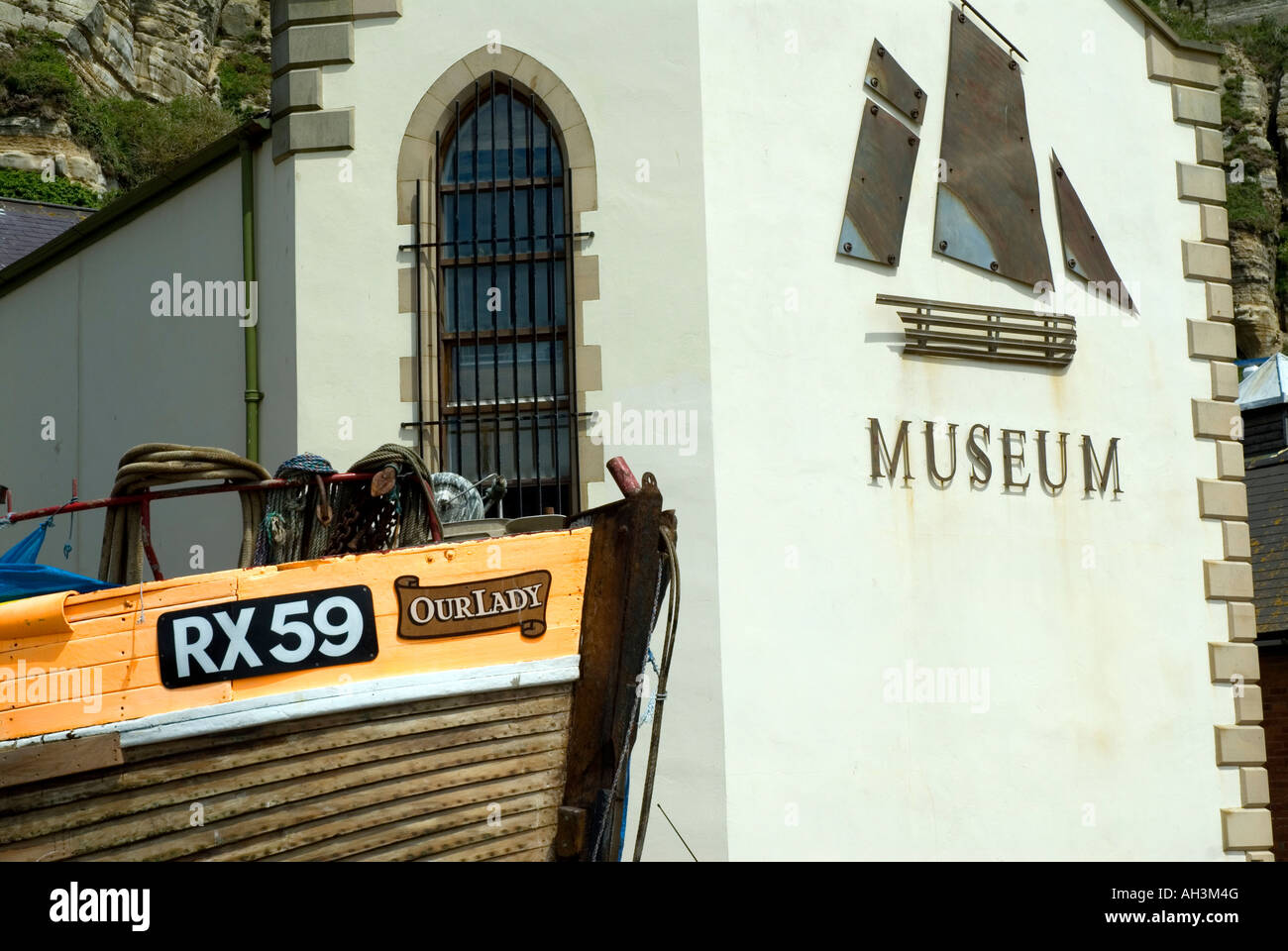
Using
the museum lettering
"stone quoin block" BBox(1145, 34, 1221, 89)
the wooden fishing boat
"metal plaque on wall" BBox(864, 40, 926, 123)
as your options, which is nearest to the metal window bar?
the museum lettering

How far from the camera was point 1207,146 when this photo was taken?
11789mm

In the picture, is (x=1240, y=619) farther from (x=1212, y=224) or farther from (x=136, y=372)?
(x=136, y=372)

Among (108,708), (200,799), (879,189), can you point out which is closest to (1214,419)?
(879,189)

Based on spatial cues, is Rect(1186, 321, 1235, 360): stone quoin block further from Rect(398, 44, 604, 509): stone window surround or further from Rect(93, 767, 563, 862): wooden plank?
Rect(93, 767, 563, 862): wooden plank

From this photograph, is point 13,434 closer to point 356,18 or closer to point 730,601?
point 356,18

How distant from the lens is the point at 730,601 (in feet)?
30.6

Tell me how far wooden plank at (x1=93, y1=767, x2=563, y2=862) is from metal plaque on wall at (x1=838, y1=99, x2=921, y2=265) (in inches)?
196

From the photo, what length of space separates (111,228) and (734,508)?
6.02 meters

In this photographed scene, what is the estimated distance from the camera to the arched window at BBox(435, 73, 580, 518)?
32.3ft

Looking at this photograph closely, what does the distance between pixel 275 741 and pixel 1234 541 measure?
766 centimetres

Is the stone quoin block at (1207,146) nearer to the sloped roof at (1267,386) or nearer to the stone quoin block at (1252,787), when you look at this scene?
the stone quoin block at (1252,787)

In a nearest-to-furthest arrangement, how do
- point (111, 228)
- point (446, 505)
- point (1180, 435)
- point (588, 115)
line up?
point (446, 505), point (588, 115), point (1180, 435), point (111, 228)

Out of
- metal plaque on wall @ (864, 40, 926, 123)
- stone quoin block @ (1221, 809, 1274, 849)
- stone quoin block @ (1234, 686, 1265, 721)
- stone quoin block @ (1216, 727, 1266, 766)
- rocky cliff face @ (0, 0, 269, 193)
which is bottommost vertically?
stone quoin block @ (1221, 809, 1274, 849)

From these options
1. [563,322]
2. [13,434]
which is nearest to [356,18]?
[563,322]
